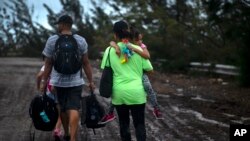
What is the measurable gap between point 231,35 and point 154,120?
8.64 metres

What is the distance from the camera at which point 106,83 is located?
7133 mm

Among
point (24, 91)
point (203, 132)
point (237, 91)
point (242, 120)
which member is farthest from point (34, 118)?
point (237, 91)

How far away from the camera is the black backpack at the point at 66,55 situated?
24.6 feet

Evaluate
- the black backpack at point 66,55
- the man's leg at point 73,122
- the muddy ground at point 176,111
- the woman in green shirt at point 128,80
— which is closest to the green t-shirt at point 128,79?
the woman in green shirt at point 128,80

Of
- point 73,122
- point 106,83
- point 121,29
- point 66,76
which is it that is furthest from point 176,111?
point 121,29

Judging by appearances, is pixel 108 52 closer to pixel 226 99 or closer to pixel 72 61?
pixel 72 61

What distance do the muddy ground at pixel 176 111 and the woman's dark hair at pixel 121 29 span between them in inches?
89.4

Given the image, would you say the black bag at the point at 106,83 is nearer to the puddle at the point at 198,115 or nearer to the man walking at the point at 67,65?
the man walking at the point at 67,65

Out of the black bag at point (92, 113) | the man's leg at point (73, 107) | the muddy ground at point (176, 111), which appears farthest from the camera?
the muddy ground at point (176, 111)

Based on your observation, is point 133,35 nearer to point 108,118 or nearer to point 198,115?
point 108,118

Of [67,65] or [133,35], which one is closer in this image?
[133,35]

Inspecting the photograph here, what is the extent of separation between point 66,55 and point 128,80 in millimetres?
1010

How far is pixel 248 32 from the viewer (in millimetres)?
17594

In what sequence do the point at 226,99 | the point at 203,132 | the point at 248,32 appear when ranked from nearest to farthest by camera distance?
the point at 203,132 → the point at 226,99 → the point at 248,32
